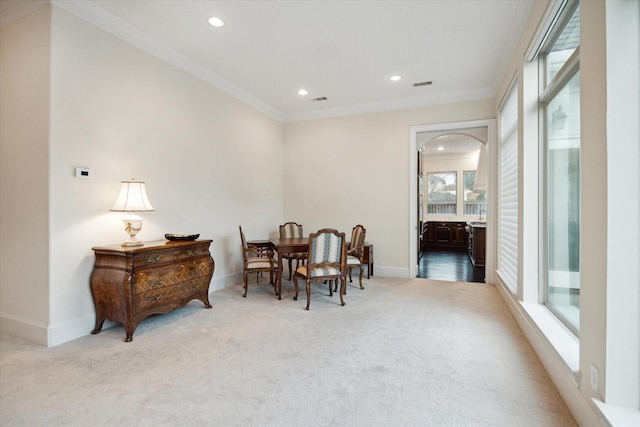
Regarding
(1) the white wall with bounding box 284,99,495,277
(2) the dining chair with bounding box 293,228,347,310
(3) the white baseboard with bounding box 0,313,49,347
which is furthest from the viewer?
(1) the white wall with bounding box 284,99,495,277

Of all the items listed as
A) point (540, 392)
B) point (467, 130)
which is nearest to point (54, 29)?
point (540, 392)

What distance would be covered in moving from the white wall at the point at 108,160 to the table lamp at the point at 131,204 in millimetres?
241

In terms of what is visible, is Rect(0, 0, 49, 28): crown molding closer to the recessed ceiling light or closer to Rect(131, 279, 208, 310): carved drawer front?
the recessed ceiling light

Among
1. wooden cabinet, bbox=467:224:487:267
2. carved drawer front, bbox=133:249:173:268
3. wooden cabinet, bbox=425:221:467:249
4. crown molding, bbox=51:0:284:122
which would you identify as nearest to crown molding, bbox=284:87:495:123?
crown molding, bbox=51:0:284:122

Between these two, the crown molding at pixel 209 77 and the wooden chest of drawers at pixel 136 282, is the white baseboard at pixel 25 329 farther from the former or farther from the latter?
the crown molding at pixel 209 77

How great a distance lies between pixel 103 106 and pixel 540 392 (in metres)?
4.49

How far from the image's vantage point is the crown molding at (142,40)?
2.96 meters

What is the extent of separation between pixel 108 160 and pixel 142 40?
146cm

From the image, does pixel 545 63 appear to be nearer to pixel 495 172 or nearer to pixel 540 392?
pixel 495 172

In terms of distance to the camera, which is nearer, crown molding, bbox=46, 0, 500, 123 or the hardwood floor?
crown molding, bbox=46, 0, 500, 123

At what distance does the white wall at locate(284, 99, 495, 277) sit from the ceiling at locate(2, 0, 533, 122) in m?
0.48

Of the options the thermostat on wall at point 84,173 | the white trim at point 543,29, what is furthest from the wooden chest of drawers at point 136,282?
the white trim at point 543,29

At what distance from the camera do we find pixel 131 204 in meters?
3.11

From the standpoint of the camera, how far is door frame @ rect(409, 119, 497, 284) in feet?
16.4
